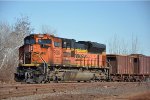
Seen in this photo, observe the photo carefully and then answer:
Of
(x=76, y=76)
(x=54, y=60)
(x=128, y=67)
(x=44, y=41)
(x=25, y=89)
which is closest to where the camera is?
(x=25, y=89)

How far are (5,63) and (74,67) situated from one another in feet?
36.5

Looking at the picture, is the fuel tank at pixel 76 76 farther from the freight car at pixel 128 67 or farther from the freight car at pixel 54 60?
the freight car at pixel 128 67

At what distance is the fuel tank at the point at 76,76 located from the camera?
22.0 m

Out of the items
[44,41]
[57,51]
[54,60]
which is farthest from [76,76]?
[44,41]

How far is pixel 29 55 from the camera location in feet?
67.8

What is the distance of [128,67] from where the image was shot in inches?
1185

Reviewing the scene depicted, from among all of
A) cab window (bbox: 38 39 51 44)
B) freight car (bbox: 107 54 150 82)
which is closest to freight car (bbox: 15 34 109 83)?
cab window (bbox: 38 39 51 44)

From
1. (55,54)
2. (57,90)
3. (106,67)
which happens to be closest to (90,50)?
(106,67)

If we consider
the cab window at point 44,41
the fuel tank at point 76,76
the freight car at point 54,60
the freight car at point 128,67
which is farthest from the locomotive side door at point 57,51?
the freight car at point 128,67

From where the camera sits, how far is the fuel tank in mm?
21953

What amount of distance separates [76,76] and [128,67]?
9230 mm

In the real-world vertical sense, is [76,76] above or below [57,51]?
below

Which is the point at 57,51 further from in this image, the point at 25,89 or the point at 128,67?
the point at 128,67

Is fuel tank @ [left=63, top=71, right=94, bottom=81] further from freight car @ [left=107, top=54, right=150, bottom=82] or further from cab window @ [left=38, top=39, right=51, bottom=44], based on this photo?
freight car @ [left=107, top=54, right=150, bottom=82]
